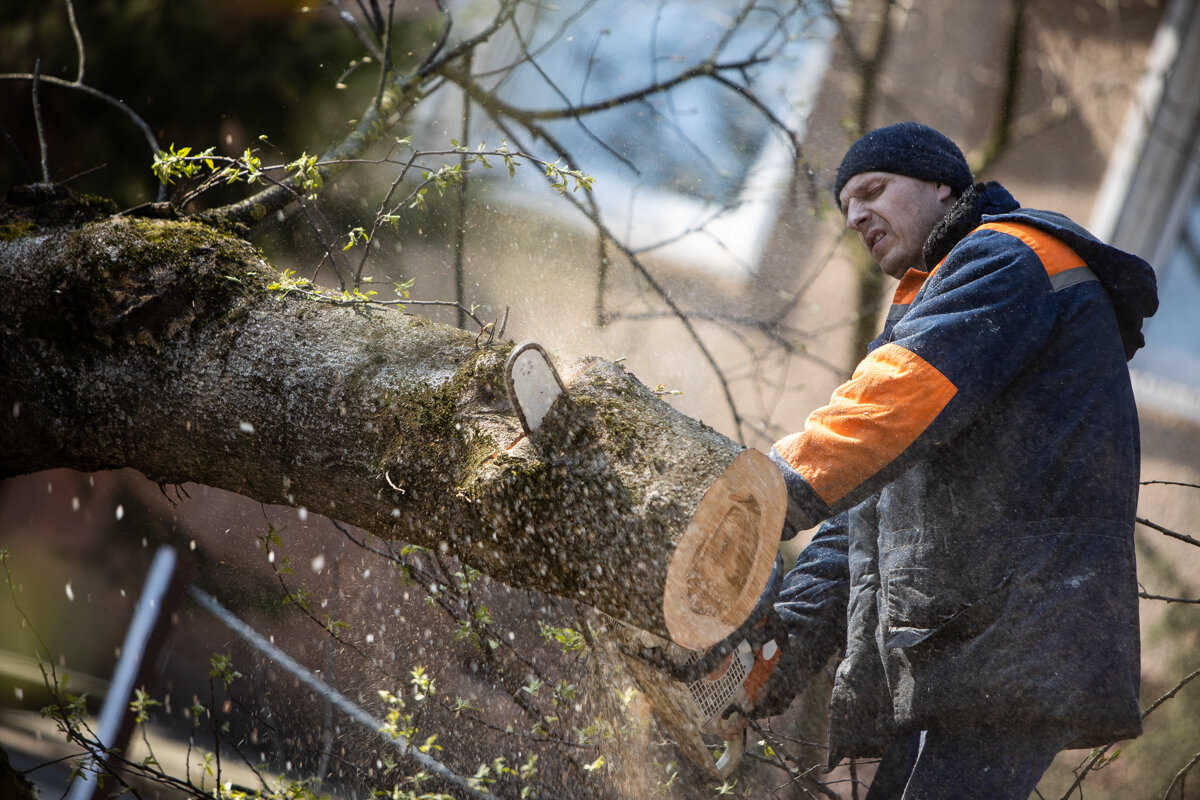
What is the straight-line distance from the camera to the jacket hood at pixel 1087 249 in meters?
1.49

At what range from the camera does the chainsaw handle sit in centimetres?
192

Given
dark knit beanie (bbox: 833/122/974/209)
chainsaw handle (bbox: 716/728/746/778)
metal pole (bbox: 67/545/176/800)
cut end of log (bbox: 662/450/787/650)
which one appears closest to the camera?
cut end of log (bbox: 662/450/787/650)

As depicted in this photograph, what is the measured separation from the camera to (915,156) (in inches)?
71.2

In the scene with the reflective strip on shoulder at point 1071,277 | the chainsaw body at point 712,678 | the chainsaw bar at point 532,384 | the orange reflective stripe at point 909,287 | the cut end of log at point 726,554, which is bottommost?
the chainsaw body at point 712,678

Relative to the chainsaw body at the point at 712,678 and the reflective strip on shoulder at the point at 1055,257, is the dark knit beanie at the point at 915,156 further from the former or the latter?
the chainsaw body at the point at 712,678

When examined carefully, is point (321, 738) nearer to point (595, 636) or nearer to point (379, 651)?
point (379, 651)

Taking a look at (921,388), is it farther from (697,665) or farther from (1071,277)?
(697,665)

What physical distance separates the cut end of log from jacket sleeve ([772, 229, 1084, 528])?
0.06 metres

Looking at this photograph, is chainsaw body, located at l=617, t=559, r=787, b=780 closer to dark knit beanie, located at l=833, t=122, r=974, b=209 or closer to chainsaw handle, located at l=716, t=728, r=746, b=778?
chainsaw handle, located at l=716, t=728, r=746, b=778

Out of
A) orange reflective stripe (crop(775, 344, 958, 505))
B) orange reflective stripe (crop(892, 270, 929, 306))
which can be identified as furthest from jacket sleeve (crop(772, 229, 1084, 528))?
orange reflective stripe (crop(892, 270, 929, 306))

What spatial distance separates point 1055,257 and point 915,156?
1.58ft

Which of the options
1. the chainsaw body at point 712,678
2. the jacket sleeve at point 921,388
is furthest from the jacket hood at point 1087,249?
the chainsaw body at point 712,678

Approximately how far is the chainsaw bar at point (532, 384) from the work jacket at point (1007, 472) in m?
0.45

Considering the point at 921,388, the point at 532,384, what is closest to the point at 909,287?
the point at 921,388
